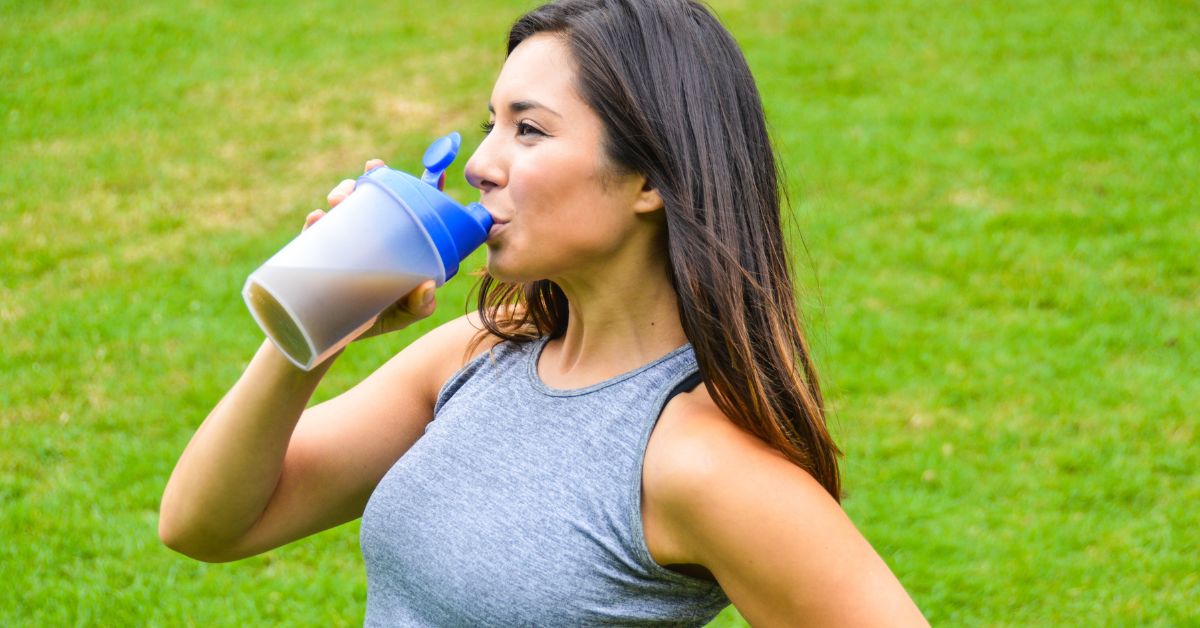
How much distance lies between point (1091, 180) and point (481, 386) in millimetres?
5241

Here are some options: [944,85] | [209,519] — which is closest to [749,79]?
[209,519]

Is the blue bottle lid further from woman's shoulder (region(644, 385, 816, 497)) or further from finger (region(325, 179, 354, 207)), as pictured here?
woman's shoulder (region(644, 385, 816, 497))

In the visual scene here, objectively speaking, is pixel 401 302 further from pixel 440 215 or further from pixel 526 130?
pixel 526 130

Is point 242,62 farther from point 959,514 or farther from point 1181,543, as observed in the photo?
point 1181,543

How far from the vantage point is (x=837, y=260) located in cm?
603

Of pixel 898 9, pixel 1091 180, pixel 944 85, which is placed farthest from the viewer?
pixel 898 9

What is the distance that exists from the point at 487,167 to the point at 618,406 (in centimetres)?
40

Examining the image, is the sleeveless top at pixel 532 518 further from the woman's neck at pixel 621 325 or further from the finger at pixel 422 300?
the finger at pixel 422 300

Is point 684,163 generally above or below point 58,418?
above

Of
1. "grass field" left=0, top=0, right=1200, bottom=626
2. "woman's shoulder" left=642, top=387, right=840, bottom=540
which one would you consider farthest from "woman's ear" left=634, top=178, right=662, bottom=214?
"grass field" left=0, top=0, right=1200, bottom=626

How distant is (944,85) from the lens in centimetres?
765

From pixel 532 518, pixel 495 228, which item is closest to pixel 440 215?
pixel 495 228

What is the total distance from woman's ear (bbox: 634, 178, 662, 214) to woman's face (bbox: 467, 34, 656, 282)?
0.01 meters

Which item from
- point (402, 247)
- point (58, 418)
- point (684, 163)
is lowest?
point (58, 418)
